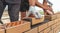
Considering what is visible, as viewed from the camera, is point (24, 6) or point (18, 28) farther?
point (24, 6)

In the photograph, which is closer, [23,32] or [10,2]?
[23,32]

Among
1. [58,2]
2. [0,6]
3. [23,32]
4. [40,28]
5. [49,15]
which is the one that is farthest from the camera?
[58,2]

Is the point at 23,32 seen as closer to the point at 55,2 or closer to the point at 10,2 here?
the point at 10,2

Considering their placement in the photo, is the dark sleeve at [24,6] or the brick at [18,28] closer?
the brick at [18,28]

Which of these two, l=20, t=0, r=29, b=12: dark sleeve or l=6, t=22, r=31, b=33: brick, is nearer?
l=6, t=22, r=31, b=33: brick

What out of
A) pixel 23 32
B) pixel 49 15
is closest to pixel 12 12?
pixel 23 32

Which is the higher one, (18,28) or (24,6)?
(24,6)

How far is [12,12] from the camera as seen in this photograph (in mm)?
1158

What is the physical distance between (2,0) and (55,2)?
3.10 meters

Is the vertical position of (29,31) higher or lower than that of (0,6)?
lower

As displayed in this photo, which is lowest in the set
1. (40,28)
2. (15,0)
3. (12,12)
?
(40,28)

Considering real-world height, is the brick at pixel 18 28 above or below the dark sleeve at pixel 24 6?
below

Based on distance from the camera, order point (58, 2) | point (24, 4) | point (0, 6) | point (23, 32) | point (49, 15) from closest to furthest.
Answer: point (23, 32), point (0, 6), point (24, 4), point (49, 15), point (58, 2)

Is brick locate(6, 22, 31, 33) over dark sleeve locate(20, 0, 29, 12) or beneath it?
beneath
